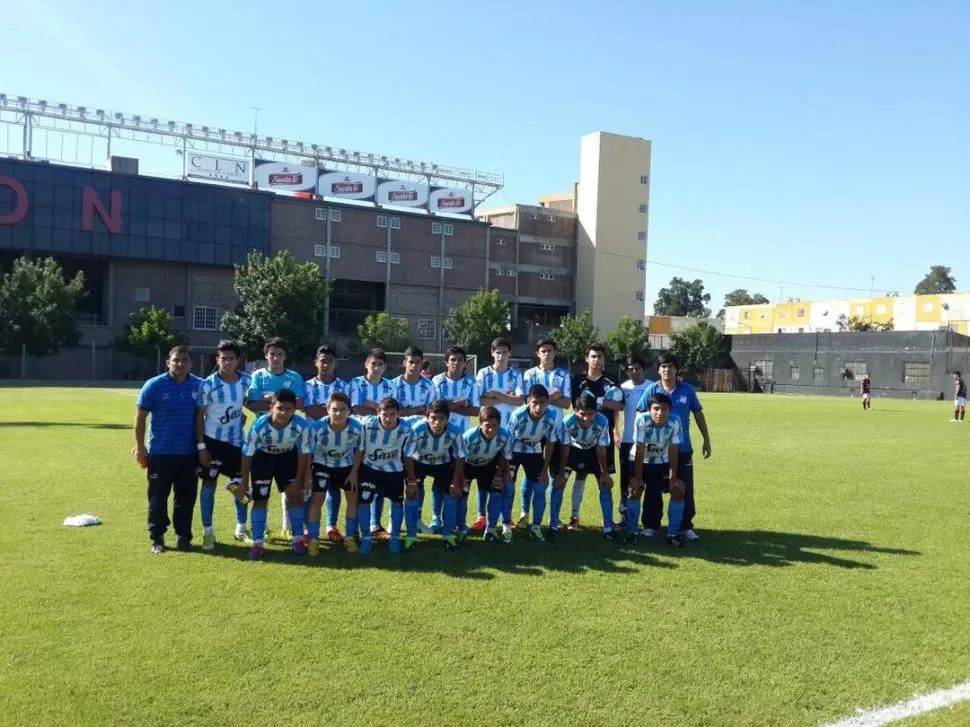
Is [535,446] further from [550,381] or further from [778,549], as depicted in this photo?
[778,549]

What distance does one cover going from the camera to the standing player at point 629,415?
28.5 feet

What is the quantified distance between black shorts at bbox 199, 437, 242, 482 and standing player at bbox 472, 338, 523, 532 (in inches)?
98.3

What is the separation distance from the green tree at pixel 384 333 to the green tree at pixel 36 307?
697 inches

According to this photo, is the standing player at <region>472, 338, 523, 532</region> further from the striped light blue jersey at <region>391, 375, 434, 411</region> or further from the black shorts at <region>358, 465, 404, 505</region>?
the black shorts at <region>358, 465, 404, 505</region>

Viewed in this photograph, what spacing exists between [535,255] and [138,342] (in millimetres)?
34864

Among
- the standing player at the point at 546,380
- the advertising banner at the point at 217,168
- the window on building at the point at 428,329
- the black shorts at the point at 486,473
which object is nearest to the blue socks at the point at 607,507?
the standing player at the point at 546,380

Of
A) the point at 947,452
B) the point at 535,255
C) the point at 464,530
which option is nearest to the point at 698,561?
the point at 464,530

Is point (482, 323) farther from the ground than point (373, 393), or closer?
farther from the ground

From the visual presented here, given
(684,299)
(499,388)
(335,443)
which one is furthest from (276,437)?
(684,299)

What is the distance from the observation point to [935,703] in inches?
173

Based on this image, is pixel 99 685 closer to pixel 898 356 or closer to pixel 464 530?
pixel 464 530

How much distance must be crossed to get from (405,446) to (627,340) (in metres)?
56.5

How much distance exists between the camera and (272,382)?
816 centimetres

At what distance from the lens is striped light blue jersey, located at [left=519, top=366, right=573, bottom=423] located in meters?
8.73
